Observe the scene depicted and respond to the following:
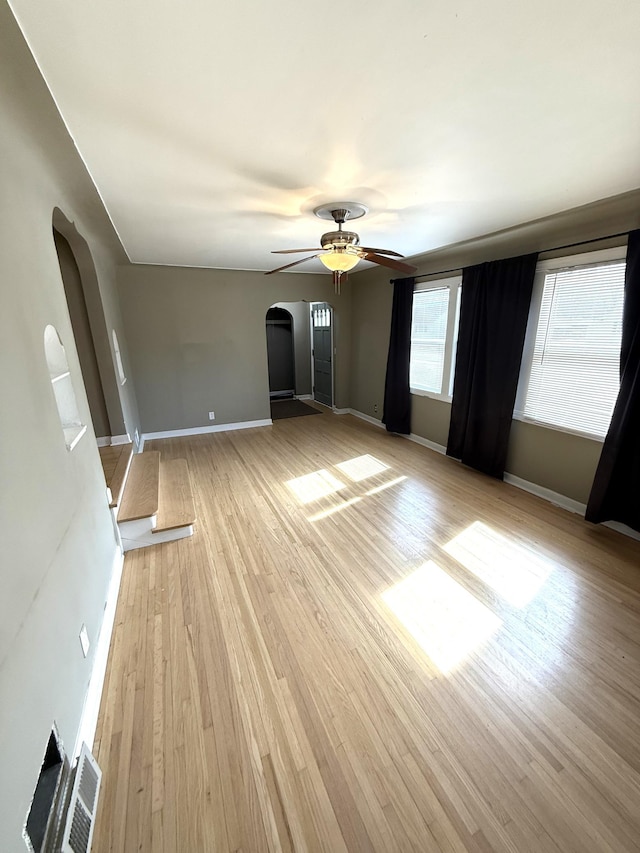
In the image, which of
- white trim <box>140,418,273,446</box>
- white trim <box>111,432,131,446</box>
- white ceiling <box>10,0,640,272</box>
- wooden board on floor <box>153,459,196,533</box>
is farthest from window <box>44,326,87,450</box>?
white trim <box>140,418,273,446</box>

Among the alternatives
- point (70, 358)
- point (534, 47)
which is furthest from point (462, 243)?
point (70, 358)

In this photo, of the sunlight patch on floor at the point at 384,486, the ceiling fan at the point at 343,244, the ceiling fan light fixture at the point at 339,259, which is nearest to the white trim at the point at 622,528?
the sunlight patch on floor at the point at 384,486

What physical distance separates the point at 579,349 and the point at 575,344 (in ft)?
0.19

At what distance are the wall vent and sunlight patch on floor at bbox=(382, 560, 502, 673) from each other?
4.80 feet

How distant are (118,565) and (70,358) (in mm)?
1417

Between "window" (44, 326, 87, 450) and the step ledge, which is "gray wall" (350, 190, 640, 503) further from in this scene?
"window" (44, 326, 87, 450)

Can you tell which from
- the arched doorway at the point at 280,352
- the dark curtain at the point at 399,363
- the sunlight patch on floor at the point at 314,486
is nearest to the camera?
the sunlight patch on floor at the point at 314,486

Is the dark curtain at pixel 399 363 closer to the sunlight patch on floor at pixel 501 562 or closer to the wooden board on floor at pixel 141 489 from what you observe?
the sunlight patch on floor at pixel 501 562

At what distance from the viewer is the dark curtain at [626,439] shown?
7.82 ft

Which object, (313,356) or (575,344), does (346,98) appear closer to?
(575,344)

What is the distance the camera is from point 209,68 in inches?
43.5

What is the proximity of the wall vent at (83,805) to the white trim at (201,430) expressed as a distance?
4003 mm

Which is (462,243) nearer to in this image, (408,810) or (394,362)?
(394,362)

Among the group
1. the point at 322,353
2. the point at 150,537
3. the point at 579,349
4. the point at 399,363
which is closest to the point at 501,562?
the point at 579,349
